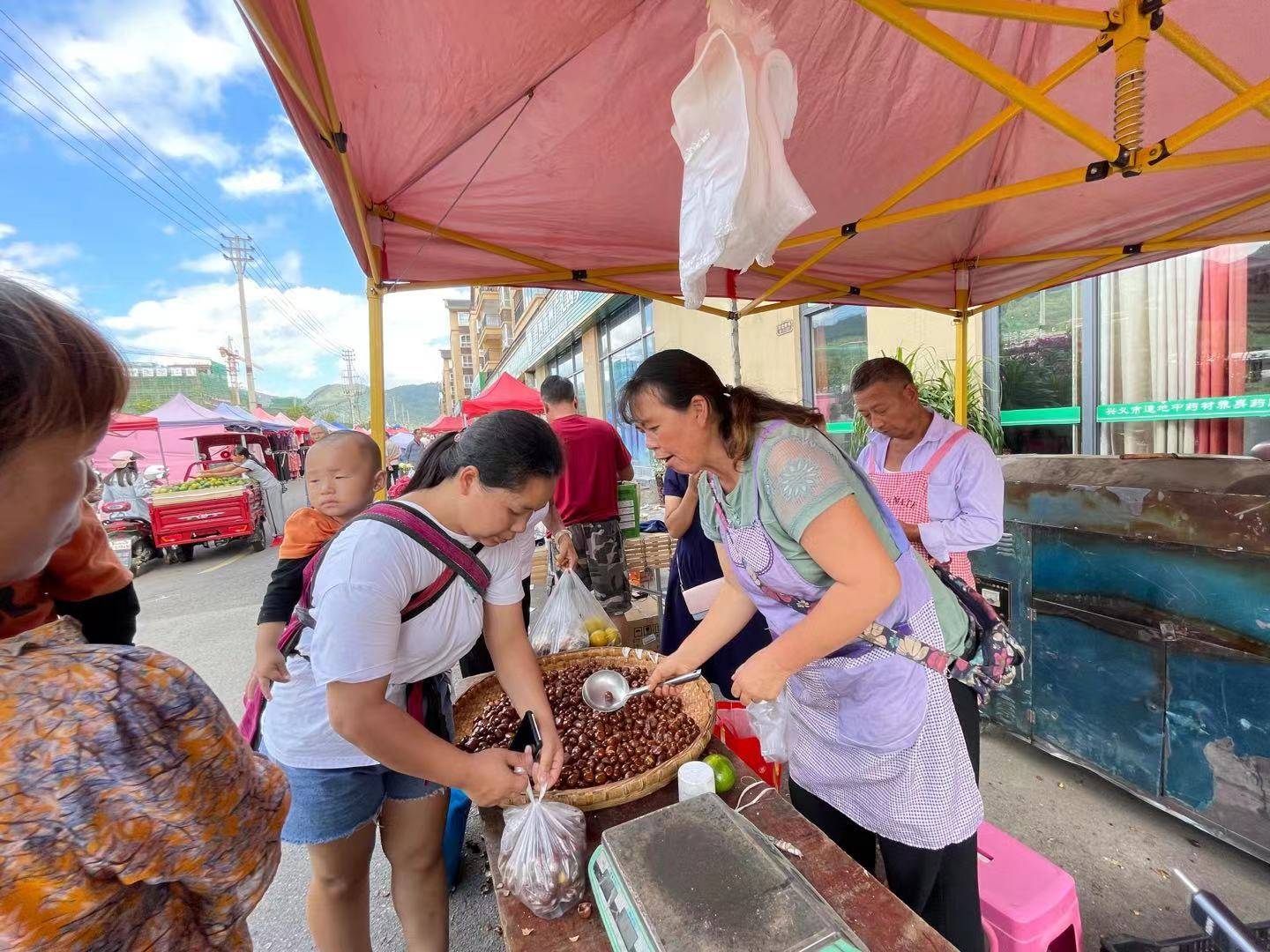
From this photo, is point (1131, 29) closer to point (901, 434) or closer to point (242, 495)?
point (901, 434)

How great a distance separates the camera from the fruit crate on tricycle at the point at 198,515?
919cm

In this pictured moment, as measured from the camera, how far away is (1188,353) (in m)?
3.79

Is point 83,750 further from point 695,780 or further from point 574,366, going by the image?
point 574,366

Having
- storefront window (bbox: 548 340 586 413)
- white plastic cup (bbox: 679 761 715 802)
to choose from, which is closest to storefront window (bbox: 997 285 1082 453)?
white plastic cup (bbox: 679 761 715 802)

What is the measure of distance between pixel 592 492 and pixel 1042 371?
13.1ft

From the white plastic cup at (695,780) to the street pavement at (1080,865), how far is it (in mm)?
1478

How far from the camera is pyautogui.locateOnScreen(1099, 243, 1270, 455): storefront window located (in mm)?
3486

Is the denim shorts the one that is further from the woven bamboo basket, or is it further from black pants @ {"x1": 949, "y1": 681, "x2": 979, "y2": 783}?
black pants @ {"x1": 949, "y1": 681, "x2": 979, "y2": 783}

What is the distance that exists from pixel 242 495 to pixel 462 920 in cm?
975

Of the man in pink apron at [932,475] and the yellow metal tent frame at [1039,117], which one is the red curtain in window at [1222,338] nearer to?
the yellow metal tent frame at [1039,117]

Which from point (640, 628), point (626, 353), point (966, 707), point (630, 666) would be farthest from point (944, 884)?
point (626, 353)

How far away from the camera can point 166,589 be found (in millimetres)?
7707

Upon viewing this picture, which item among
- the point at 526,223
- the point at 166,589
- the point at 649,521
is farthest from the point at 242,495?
the point at 526,223

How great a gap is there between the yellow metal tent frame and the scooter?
31.0 ft
